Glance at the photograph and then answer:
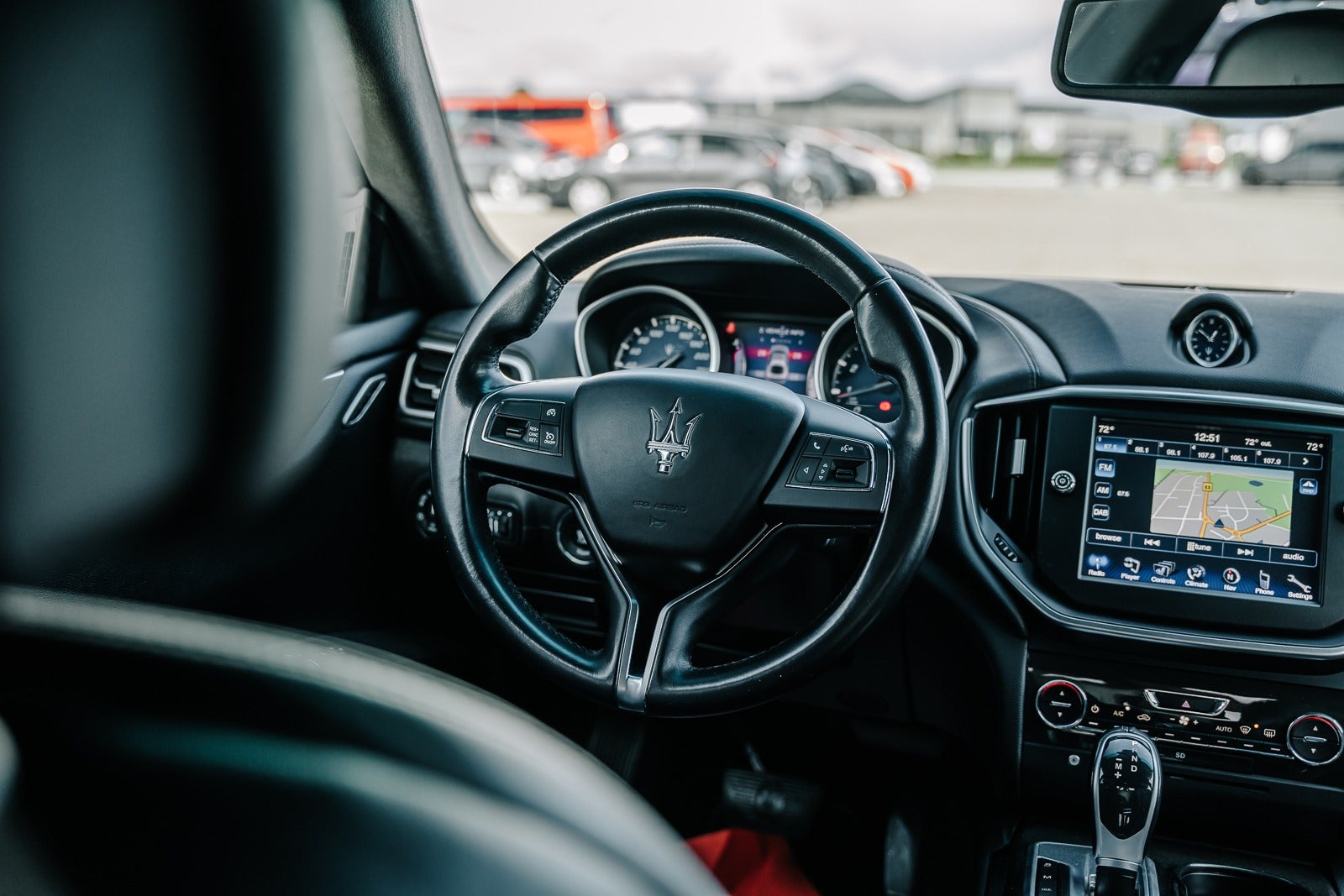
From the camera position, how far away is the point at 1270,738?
1927 millimetres

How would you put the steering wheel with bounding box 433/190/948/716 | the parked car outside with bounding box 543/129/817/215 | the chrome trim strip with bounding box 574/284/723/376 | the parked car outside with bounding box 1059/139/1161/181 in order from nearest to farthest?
the steering wheel with bounding box 433/190/948/716 < the chrome trim strip with bounding box 574/284/723/376 < the parked car outside with bounding box 1059/139/1161/181 < the parked car outside with bounding box 543/129/817/215

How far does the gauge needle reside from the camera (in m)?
2.05

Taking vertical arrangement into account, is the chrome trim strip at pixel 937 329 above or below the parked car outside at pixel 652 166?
below

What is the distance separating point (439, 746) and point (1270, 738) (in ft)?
5.92

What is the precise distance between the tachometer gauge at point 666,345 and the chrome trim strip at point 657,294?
1 centimetres

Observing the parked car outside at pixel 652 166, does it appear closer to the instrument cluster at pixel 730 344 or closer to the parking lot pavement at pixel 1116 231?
the parking lot pavement at pixel 1116 231

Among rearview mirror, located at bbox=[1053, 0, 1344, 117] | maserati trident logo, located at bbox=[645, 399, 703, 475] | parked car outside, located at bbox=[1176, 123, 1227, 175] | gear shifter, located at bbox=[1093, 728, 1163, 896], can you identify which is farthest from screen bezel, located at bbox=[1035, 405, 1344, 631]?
parked car outside, located at bbox=[1176, 123, 1227, 175]

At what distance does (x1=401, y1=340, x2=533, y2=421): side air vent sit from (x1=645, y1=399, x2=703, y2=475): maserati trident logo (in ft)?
3.04

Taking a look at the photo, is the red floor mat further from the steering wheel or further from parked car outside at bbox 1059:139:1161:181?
parked car outside at bbox 1059:139:1161:181

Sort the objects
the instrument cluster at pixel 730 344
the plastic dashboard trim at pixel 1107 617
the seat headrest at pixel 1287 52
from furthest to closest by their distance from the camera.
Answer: the instrument cluster at pixel 730 344 → the plastic dashboard trim at pixel 1107 617 → the seat headrest at pixel 1287 52

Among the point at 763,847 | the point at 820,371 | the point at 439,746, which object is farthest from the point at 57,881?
the point at 763,847

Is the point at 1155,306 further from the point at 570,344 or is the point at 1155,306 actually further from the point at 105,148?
the point at 105,148

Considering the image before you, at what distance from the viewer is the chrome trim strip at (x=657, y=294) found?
222cm

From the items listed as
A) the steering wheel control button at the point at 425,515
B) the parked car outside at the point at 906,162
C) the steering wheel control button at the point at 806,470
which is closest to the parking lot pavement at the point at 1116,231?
the steering wheel control button at the point at 806,470
